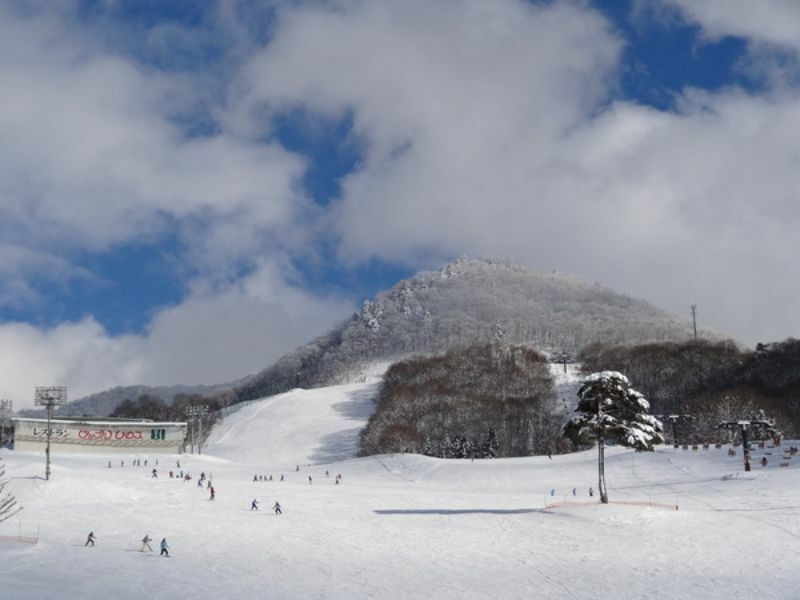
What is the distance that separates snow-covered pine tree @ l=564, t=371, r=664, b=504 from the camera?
1982 inches

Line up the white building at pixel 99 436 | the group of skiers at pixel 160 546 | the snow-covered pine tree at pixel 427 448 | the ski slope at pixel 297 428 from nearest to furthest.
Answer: the group of skiers at pixel 160 546, the snow-covered pine tree at pixel 427 448, the white building at pixel 99 436, the ski slope at pixel 297 428

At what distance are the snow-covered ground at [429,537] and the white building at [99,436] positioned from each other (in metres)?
47.5

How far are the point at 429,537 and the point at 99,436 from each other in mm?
97837

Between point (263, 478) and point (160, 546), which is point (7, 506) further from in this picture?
point (263, 478)

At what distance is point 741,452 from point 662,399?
8201 cm

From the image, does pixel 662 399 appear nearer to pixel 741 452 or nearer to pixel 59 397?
pixel 741 452

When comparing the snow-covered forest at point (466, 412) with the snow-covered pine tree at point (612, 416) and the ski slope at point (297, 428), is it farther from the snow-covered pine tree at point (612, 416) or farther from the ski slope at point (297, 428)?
the snow-covered pine tree at point (612, 416)

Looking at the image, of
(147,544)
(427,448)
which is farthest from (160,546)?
(427,448)

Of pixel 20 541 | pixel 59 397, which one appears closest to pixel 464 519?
pixel 20 541

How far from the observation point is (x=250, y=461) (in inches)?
4887

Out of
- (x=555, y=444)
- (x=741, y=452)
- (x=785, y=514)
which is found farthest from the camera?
(x=555, y=444)

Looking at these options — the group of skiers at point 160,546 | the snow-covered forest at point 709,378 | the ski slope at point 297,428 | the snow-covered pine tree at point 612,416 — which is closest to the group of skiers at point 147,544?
the group of skiers at point 160,546

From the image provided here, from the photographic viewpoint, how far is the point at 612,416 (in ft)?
168

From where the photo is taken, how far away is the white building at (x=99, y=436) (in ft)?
404
